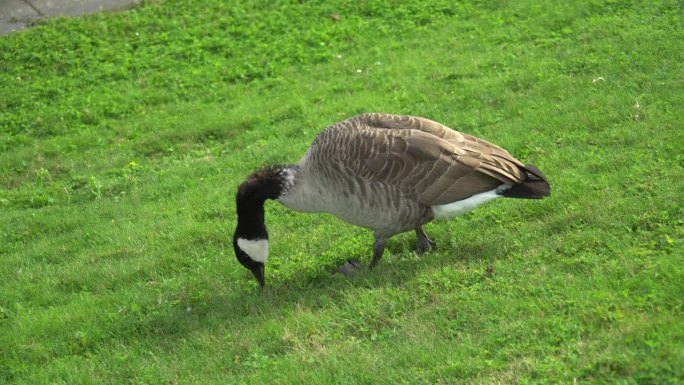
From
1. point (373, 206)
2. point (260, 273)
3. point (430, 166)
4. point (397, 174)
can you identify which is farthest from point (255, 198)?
point (430, 166)

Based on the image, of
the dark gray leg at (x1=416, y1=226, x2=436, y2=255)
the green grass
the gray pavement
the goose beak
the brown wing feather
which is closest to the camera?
the green grass

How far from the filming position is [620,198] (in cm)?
792

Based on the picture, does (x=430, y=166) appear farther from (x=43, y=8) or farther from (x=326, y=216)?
(x=43, y=8)

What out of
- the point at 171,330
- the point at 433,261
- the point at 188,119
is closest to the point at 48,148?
the point at 188,119

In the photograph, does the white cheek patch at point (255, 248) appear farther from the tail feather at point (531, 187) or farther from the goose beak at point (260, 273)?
the tail feather at point (531, 187)

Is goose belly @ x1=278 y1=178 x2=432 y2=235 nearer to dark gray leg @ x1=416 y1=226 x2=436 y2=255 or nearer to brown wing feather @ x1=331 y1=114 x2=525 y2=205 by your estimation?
brown wing feather @ x1=331 y1=114 x2=525 y2=205

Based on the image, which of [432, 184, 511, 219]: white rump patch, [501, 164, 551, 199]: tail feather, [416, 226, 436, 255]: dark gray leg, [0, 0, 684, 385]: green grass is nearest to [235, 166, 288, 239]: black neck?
[0, 0, 684, 385]: green grass

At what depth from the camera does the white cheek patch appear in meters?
8.03

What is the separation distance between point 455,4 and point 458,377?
1074 centimetres

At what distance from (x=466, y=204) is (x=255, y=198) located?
2.02 meters

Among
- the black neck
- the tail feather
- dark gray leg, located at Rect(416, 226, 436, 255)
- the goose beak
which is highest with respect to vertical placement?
the tail feather

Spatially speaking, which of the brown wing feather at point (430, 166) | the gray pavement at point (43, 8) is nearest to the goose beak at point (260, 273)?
the brown wing feather at point (430, 166)

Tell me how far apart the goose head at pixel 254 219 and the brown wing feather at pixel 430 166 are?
88 centimetres

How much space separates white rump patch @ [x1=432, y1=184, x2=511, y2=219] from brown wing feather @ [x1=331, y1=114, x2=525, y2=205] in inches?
2.5
